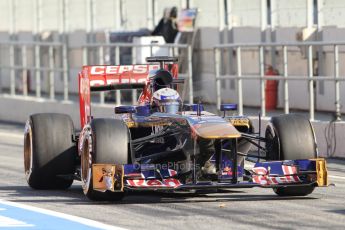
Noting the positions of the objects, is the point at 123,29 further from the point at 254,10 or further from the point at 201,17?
the point at 254,10

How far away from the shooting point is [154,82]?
1611 cm

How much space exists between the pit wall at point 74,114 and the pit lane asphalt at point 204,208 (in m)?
4.01

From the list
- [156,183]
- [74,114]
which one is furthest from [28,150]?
[74,114]

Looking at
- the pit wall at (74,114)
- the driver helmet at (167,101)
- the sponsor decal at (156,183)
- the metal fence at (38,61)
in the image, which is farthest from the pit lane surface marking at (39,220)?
the metal fence at (38,61)

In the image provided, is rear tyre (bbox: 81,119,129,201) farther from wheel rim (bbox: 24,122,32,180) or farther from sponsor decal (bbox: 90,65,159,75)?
sponsor decal (bbox: 90,65,159,75)

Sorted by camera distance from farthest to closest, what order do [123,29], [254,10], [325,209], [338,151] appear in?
1. [123,29]
2. [254,10]
3. [338,151]
4. [325,209]

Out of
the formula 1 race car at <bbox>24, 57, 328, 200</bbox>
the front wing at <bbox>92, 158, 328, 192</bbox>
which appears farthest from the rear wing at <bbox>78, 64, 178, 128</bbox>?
the front wing at <bbox>92, 158, 328, 192</bbox>

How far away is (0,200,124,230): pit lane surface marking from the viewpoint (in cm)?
1212

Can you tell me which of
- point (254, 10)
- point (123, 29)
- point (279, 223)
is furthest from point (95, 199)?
point (123, 29)

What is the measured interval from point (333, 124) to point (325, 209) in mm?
7773

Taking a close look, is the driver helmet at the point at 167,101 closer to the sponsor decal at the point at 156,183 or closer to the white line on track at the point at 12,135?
the sponsor decal at the point at 156,183

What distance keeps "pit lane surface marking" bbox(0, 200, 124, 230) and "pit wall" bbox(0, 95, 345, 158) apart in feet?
26.6

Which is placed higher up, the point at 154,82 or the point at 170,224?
the point at 154,82

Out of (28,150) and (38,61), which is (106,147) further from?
(38,61)
